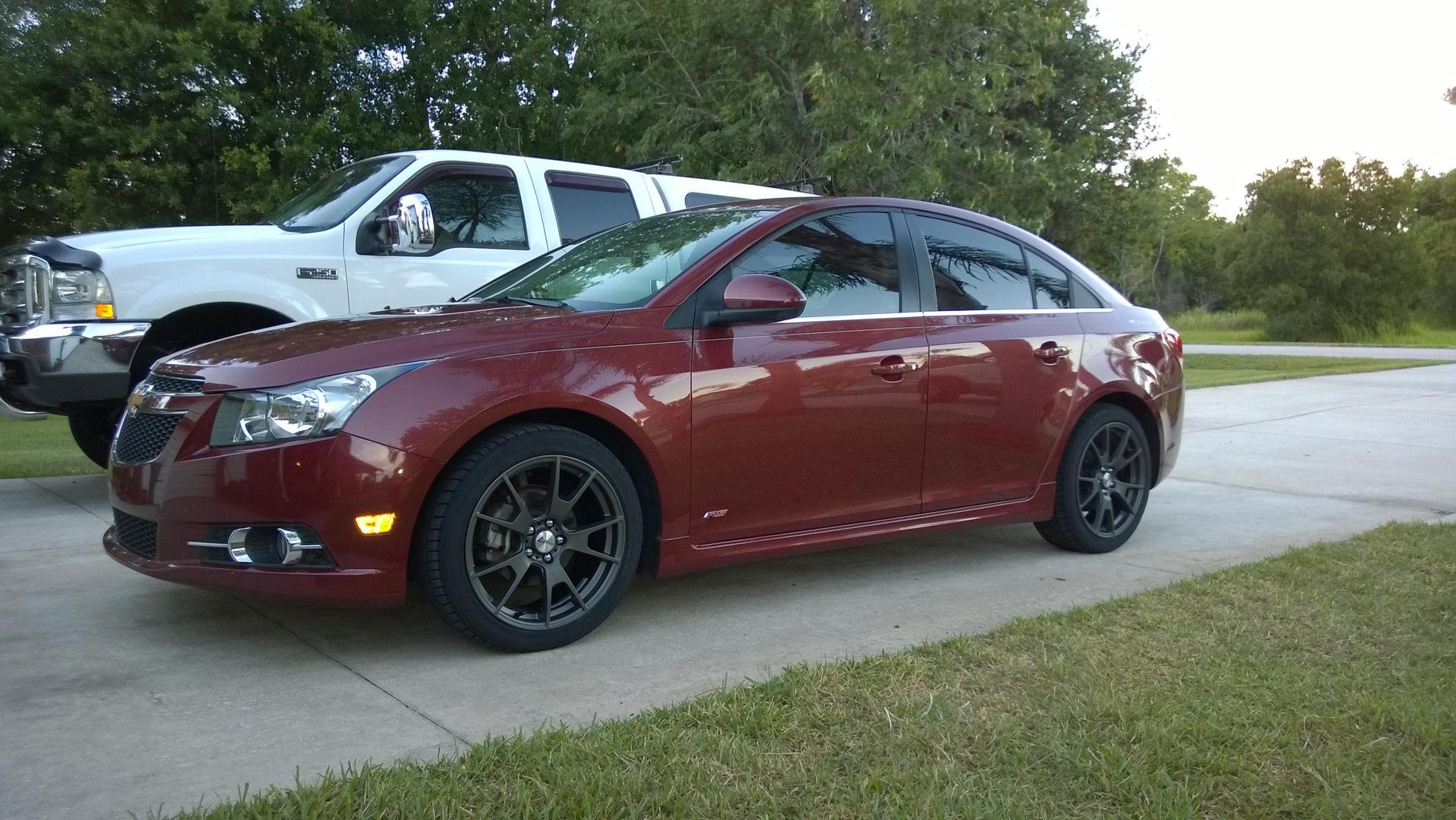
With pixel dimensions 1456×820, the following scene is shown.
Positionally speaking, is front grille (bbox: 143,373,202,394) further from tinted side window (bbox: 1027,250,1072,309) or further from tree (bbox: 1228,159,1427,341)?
tree (bbox: 1228,159,1427,341)

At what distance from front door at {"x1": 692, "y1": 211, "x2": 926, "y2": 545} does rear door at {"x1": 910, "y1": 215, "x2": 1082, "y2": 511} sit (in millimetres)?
126

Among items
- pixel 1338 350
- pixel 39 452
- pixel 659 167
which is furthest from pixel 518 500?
pixel 1338 350

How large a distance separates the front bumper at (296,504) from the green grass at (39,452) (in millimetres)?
4502

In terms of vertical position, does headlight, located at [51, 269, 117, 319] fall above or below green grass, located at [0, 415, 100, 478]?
above

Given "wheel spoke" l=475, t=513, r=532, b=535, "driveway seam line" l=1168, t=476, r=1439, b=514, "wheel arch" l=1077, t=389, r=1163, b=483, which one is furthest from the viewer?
"driveway seam line" l=1168, t=476, r=1439, b=514

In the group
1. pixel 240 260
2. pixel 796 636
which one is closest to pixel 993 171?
pixel 240 260

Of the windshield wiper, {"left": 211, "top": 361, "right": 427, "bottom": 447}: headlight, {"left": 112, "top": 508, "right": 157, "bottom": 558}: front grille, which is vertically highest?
the windshield wiper

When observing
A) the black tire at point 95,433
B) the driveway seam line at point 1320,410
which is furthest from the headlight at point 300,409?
the driveway seam line at point 1320,410

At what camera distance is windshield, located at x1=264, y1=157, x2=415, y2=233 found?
7.09 meters

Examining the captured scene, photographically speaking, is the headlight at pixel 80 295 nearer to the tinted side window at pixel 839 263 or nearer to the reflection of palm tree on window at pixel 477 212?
the reflection of palm tree on window at pixel 477 212

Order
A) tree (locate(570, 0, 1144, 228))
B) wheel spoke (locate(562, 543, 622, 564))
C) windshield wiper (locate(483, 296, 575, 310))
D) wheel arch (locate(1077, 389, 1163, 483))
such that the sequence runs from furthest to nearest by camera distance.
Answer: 1. tree (locate(570, 0, 1144, 228))
2. wheel arch (locate(1077, 389, 1163, 483))
3. windshield wiper (locate(483, 296, 575, 310))
4. wheel spoke (locate(562, 543, 622, 564))

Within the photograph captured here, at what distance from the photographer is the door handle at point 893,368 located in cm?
471

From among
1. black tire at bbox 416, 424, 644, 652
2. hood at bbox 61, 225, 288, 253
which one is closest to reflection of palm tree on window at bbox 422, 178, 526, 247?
hood at bbox 61, 225, 288, 253

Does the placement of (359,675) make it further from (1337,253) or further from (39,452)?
(1337,253)
